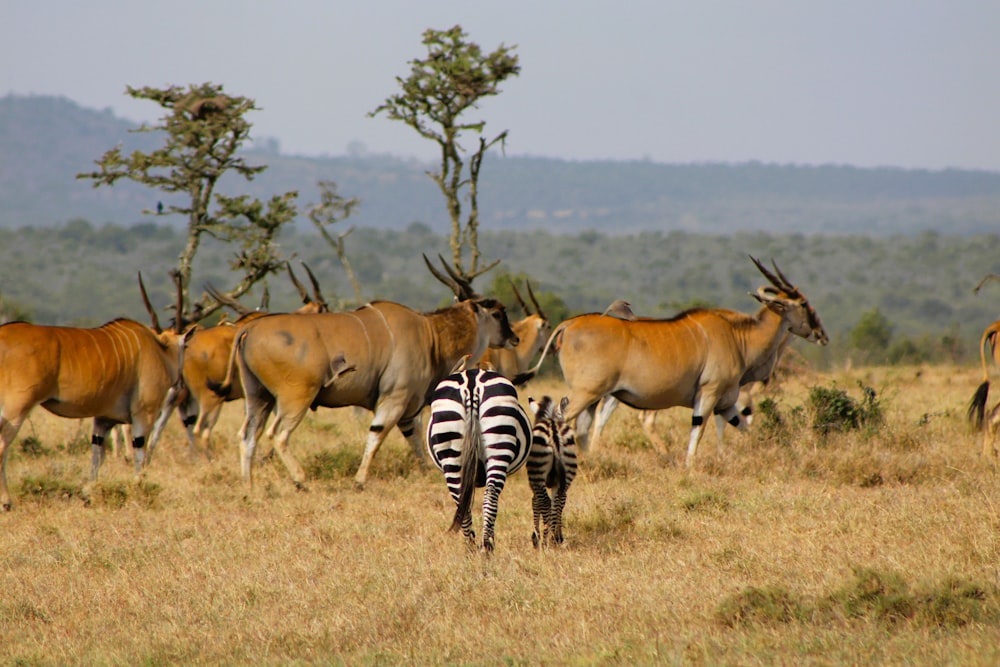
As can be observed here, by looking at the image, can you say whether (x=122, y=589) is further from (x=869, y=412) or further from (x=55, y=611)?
(x=869, y=412)

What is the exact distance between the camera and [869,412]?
1333cm

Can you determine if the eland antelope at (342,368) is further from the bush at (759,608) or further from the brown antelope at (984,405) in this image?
the bush at (759,608)

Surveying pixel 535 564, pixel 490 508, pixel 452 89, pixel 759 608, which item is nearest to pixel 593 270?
pixel 452 89

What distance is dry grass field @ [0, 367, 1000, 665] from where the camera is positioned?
614 cm

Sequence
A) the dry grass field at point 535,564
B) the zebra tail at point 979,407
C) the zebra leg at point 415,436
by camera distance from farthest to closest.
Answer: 1. the zebra leg at point 415,436
2. the zebra tail at point 979,407
3. the dry grass field at point 535,564

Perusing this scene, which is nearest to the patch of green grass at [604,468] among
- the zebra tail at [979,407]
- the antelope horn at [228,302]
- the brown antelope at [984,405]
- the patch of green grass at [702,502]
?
the patch of green grass at [702,502]

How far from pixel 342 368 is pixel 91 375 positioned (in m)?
2.22

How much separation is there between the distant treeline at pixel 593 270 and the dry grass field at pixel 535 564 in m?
49.8

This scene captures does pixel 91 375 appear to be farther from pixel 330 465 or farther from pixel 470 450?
pixel 470 450

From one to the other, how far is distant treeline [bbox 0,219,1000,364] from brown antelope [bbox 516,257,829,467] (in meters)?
47.7

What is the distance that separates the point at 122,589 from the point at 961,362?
2372 cm

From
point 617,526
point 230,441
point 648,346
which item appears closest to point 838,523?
point 617,526

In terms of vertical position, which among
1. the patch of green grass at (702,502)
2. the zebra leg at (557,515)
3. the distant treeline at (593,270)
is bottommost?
the distant treeline at (593,270)

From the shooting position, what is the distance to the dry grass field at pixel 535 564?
6141 millimetres
